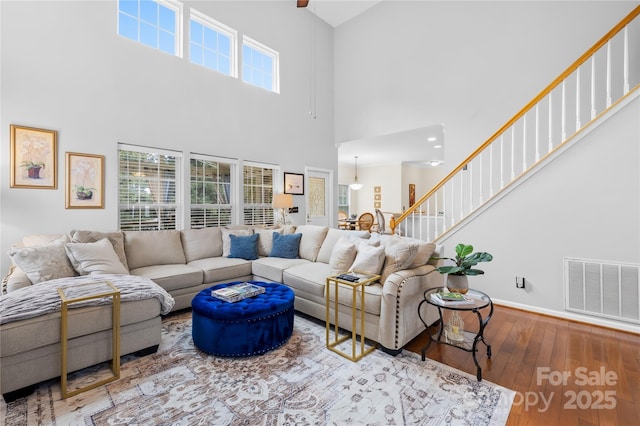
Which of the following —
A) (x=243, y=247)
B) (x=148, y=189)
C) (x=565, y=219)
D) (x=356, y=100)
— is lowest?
(x=243, y=247)

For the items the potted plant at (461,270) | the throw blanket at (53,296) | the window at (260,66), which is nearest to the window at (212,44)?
the window at (260,66)

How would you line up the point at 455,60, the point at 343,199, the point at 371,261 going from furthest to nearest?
the point at 343,199
the point at 455,60
the point at 371,261

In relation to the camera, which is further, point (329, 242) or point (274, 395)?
point (329, 242)

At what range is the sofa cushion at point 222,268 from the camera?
3.42m

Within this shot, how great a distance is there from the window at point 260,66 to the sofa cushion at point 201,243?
2.98 metres

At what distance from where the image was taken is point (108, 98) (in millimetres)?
3668

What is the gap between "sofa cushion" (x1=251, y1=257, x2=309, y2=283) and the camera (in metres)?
3.40

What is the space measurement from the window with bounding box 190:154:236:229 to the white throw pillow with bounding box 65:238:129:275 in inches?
67.5

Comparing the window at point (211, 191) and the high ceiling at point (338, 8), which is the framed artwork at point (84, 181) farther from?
the high ceiling at point (338, 8)

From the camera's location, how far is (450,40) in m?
4.81

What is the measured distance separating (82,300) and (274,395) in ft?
4.73

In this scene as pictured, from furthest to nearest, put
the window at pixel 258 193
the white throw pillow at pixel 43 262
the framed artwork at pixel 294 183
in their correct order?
1. the framed artwork at pixel 294 183
2. the window at pixel 258 193
3. the white throw pillow at pixel 43 262

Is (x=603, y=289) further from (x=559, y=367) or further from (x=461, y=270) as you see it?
(x=461, y=270)

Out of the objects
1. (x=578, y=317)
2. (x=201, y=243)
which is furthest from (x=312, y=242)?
(x=578, y=317)
